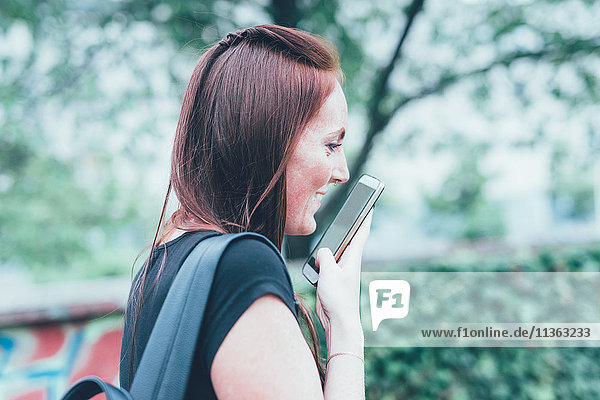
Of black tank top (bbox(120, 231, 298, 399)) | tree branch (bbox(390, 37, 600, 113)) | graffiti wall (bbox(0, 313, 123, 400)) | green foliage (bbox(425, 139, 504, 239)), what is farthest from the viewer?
green foliage (bbox(425, 139, 504, 239))

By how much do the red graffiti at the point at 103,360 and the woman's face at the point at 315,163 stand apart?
8.21 ft

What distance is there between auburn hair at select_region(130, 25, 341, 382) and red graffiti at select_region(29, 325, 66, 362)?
2414 mm

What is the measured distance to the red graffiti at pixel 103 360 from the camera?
3.01m

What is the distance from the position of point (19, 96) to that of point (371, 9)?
A: 2.94 meters

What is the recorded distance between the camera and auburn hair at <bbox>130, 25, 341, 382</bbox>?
3.08 feet

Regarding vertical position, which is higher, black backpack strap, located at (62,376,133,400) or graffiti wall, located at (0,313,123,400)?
black backpack strap, located at (62,376,133,400)

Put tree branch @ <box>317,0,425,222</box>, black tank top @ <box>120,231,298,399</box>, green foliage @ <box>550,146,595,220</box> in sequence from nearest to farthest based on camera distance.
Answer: black tank top @ <box>120,231,298,399</box> → tree branch @ <box>317,0,425,222</box> → green foliage @ <box>550,146,595,220</box>

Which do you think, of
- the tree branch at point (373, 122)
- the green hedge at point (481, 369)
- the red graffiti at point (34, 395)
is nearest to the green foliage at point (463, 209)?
the tree branch at point (373, 122)

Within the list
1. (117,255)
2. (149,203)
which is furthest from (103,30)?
(117,255)

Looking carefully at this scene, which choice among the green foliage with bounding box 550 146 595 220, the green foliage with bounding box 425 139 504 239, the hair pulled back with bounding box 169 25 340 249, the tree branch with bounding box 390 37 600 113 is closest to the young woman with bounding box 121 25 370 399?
the hair pulled back with bounding box 169 25 340 249

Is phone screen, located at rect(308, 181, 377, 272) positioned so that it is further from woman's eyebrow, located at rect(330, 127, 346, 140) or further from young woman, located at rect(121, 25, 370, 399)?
woman's eyebrow, located at rect(330, 127, 346, 140)

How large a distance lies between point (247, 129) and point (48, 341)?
8.76 ft

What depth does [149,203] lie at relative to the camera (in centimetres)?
823

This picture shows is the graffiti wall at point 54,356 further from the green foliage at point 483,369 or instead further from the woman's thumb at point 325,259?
the woman's thumb at point 325,259
